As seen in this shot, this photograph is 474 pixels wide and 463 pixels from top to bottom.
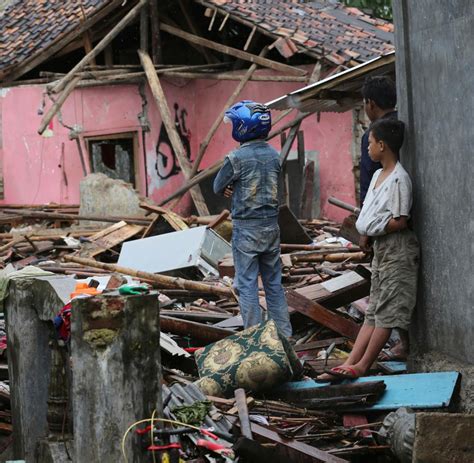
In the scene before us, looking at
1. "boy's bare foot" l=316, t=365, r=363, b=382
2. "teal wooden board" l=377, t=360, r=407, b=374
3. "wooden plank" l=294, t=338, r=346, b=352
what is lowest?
"teal wooden board" l=377, t=360, r=407, b=374

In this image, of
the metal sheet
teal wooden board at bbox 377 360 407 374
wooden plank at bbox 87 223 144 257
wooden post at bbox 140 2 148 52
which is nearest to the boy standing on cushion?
teal wooden board at bbox 377 360 407 374

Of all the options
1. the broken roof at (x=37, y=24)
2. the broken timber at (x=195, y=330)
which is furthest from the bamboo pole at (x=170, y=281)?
the broken roof at (x=37, y=24)

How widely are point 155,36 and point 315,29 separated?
326cm

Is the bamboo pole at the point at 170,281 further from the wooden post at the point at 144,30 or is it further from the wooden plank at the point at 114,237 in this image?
the wooden post at the point at 144,30

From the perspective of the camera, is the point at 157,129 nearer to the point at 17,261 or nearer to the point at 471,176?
the point at 17,261

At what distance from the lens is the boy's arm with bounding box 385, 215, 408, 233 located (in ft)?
25.6

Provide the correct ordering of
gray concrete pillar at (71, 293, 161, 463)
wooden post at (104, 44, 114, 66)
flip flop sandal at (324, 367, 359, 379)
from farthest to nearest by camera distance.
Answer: wooden post at (104, 44, 114, 66), flip flop sandal at (324, 367, 359, 379), gray concrete pillar at (71, 293, 161, 463)

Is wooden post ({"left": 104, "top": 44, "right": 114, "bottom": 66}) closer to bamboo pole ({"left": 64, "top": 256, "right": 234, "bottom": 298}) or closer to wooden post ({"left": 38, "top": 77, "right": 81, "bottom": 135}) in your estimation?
wooden post ({"left": 38, "top": 77, "right": 81, "bottom": 135})

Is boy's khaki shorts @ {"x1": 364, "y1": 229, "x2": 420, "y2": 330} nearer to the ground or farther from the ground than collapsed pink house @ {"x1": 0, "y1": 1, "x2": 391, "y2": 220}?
nearer to the ground

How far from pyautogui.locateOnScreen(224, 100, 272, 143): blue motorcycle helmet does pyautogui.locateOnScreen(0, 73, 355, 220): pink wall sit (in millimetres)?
13402

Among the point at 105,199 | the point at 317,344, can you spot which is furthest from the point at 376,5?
the point at 317,344

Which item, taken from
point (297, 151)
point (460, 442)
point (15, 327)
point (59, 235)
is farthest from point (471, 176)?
point (297, 151)

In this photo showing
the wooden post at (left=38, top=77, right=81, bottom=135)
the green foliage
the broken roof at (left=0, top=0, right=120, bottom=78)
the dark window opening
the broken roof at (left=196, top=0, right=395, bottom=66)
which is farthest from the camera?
the green foliage

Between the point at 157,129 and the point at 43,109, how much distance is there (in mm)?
2422
